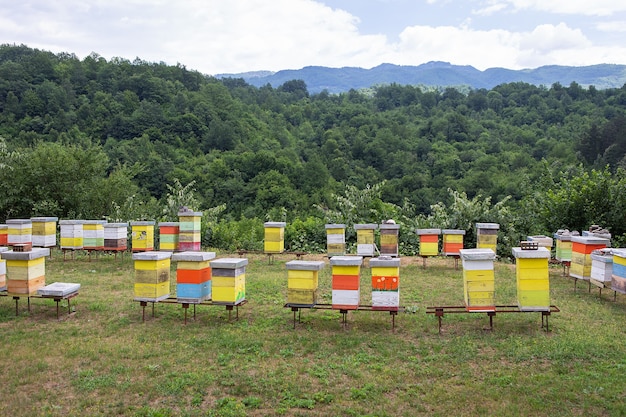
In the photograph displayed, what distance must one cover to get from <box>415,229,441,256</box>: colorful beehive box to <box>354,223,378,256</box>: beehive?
1.31m

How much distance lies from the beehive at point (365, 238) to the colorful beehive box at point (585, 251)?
4882 mm

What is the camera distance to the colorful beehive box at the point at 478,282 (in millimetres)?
7871

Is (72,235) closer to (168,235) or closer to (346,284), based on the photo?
(168,235)

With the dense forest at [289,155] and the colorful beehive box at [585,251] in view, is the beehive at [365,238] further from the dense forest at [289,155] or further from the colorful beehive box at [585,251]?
the colorful beehive box at [585,251]

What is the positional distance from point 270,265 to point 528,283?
8.20 meters

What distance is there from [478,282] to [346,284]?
2067 mm

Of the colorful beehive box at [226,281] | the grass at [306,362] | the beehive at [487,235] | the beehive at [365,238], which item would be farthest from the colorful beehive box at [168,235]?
the beehive at [487,235]

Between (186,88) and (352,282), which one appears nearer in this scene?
(352,282)

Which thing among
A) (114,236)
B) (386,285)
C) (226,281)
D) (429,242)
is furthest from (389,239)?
(114,236)

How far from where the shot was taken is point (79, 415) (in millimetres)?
5543

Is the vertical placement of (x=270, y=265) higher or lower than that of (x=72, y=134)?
lower

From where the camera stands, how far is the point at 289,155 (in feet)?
192

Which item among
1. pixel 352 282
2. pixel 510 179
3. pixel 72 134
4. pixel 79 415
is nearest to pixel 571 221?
pixel 352 282

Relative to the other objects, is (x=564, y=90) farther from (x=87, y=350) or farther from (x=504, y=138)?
(x=87, y=350)
